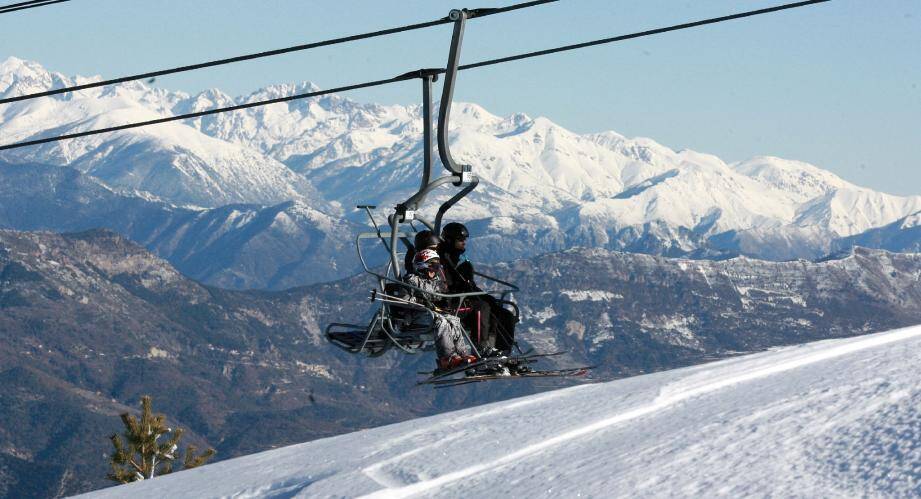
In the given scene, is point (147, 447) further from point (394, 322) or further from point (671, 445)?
point (671, 445)

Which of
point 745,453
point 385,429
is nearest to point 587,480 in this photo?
point 745,453

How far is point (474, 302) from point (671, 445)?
509 centimetres

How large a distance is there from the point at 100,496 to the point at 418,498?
592 inches

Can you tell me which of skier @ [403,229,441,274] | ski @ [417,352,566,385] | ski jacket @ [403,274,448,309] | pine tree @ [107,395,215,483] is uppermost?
skier @ [403,229,441,274]

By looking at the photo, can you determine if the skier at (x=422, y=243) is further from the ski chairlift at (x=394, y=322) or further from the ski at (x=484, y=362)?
the ski at (x=484, y=362)

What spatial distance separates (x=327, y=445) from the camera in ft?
137

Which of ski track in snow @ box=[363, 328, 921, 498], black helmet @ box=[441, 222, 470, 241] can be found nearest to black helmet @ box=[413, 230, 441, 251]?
black helmet @ box=[441, 222, 470, 241]

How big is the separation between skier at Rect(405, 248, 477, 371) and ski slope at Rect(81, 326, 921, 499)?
8.29 feet

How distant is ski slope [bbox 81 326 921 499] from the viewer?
71.7ft

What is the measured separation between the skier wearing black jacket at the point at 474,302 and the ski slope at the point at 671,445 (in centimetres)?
259

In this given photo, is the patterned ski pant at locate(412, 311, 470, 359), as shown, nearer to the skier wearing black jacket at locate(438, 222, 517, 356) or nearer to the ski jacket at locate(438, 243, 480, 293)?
the skier wearing black jacket at locate(438, 222, 517, 356)

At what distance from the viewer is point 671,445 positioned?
25703 millimetres

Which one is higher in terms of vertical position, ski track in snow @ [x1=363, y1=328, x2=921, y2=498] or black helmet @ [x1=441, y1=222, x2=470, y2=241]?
black helmet @ [x1=441, y1=222, x2=470, y2=241]

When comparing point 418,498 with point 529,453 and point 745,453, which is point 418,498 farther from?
point 745,453
